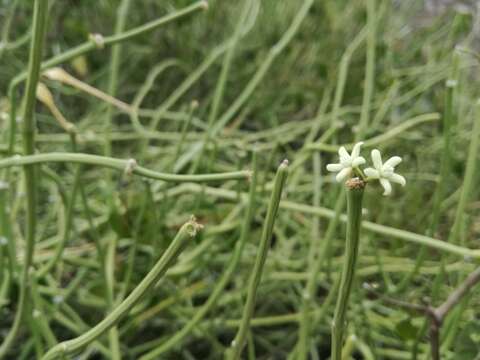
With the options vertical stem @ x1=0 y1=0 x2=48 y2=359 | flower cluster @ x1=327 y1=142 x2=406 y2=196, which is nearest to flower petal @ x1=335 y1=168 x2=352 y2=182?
flower cluster @ x1=327 y1=142 x2=406 y2=196

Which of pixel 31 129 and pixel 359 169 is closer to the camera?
pixel 359 169

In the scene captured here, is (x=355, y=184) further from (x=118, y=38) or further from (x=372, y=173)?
(x=118, y=38)

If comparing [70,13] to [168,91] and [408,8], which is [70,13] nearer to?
[168,91]

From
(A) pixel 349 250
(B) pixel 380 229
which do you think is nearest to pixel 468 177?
(B) pixel 380 229

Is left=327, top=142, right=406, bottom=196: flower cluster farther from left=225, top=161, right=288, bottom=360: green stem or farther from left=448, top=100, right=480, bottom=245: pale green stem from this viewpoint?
left=448, top=100, right=480, bottom=245: pale green stem

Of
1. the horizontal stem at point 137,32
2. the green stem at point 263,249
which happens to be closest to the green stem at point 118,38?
the horizontal stem at point 137,32

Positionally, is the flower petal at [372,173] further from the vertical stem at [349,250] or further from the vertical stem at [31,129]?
the vertical stem at [31,129]

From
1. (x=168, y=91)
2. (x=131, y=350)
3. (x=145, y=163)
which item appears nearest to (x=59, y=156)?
(x=131, y=350)
